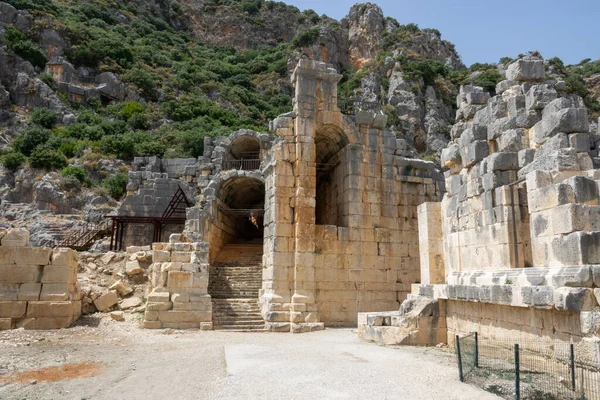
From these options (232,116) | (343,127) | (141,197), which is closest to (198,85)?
(232,116)

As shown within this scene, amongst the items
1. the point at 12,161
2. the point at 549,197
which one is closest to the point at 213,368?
the point at 549,197

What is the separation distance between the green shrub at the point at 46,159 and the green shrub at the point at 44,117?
6.46 m

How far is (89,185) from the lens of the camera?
29125mm

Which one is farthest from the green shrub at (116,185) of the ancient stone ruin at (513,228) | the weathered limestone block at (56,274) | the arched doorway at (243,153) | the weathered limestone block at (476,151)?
the weathered limestone block at (476,151)

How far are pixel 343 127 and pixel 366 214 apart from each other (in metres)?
3.04

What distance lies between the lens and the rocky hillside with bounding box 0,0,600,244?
3014 centimetres

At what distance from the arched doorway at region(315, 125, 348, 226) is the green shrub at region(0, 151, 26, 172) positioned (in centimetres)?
2276

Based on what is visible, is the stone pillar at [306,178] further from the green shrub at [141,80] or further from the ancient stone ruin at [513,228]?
the green shrub at [141,80]

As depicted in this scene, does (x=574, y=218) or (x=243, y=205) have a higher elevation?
(x=243, y=205)

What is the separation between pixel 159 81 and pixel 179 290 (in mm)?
41576

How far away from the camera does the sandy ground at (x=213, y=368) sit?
5.65m

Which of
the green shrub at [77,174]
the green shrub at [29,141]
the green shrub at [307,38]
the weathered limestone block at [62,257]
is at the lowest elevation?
the weathered limestone block at [62,257]

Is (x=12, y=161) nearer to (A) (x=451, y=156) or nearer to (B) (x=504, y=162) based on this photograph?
(A) (x=451, y=156)

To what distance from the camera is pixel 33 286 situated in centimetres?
1115
